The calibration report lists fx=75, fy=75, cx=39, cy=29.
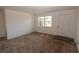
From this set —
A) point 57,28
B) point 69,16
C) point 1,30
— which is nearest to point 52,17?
point 57,28

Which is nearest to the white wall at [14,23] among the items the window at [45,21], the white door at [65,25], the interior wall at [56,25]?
the window at [45,21]

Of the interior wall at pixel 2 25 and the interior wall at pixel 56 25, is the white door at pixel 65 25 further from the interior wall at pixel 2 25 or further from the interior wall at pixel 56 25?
the interior wall at pixel 2 25

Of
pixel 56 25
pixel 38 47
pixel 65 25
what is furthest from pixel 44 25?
pixel 38 47

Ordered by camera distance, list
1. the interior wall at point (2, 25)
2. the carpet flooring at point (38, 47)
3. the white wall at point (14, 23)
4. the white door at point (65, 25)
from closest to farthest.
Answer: the carpet flooring at point (38, 47) < the white wall at point (14, 23) < the white door at point (65, 25) < the interior wall at point (2, 25)

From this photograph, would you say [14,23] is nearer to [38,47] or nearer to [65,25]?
[38,47]

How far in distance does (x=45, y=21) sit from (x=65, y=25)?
2120mm

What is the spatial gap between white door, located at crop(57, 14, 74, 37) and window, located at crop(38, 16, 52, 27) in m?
1.02

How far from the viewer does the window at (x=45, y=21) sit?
6.30m

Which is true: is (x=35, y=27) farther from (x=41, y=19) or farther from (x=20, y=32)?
(x=20, y=32)

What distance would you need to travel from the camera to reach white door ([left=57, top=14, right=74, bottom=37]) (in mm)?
4708

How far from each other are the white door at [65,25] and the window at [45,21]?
1022 mm

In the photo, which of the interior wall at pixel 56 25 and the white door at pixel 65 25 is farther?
the white door at pixel 65 25
